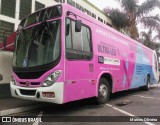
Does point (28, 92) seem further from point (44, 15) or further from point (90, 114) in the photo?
point (44, 15)

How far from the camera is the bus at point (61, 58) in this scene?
6.60m

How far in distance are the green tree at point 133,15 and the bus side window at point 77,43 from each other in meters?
16.1

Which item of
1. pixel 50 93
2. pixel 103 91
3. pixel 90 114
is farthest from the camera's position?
pixel 103 91

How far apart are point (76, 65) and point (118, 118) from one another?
78.0 inches

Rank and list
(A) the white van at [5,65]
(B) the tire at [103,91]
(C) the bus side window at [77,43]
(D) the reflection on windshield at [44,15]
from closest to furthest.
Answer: (C) the bus side window at [77,43] → (D) the reflection on windshield at [44,15] → (B) the tire at [103,91] → (A) the white van at [5,65]

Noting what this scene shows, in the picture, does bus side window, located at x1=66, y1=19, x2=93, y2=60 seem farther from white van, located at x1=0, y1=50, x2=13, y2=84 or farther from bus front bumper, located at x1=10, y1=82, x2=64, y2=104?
white van, located at x1=0, y1=50, x2=13, y2=84

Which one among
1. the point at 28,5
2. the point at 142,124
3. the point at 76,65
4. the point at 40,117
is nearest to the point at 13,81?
the point at 40,117

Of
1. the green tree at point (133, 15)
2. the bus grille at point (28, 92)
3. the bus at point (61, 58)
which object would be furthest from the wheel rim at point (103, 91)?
the green tree at point (133, 15)

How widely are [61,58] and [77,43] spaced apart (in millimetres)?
1000

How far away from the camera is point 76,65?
7.20 metres

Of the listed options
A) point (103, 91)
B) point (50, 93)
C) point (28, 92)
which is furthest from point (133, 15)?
point (50, 93)

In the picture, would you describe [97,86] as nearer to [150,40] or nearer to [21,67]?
[21,67]

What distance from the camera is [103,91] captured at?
884cm

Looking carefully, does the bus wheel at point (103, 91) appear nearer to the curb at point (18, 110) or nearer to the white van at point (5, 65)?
Result: the curb at point (18, 110)
